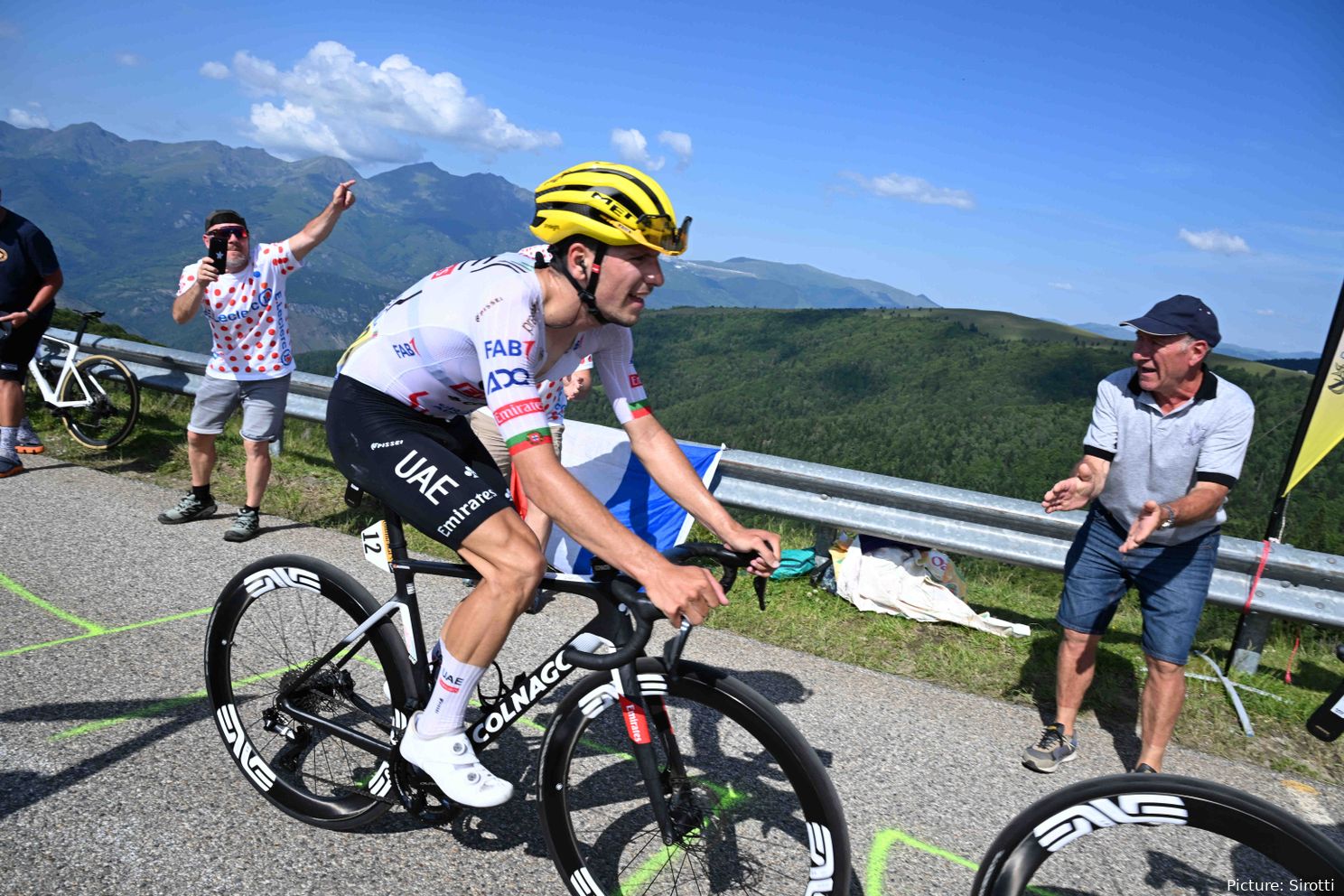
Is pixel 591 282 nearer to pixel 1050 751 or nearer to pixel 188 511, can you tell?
pixel 1050 751

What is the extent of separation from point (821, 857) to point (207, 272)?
5.85 meters

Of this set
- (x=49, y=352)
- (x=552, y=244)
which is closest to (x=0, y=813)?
(x=552, y=244)

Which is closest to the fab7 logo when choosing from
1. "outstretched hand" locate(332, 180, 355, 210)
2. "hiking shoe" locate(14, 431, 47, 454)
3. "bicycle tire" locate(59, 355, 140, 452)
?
"outstretched hand" locate(332, 180, 355, 210)

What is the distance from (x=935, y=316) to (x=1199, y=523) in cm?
14477

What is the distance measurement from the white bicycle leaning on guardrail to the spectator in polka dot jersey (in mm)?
2441

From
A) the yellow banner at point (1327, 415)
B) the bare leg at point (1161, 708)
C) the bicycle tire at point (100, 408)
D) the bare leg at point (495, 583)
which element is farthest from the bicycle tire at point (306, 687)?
the bicycle tire at point (100, 408)

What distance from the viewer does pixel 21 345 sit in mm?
8047

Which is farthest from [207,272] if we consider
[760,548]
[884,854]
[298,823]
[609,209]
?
[884,854]

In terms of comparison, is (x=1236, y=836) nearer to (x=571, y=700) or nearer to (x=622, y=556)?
(x=622, y=556)

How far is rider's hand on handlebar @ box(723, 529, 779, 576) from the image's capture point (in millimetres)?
2525

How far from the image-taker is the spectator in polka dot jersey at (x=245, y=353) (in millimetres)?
6695

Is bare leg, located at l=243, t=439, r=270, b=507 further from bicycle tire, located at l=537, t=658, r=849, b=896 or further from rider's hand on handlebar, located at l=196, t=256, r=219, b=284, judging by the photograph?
bicycle tire, located at l=537, t=658, r=849, b=896

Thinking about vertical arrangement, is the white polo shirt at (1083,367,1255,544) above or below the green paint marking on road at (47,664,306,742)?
above

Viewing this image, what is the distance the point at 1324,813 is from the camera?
3.92m
